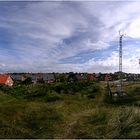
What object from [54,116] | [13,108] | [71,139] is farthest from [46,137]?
[13,108]

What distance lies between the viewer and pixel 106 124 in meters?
10.6

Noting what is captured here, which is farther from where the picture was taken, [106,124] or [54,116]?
[54,116]

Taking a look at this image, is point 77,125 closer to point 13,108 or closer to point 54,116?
point 54,116

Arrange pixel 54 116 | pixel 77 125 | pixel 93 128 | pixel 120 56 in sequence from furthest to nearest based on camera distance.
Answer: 1. pixel 120 56
2. pixel 54 116
3. pixel 77 125
4. pixel 93 128

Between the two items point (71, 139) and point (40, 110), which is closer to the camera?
point (71, 139)

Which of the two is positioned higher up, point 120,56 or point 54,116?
point 120,56

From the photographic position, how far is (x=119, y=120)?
10.7 meters

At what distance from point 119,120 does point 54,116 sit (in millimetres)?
2875

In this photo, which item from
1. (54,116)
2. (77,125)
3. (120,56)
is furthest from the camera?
(120,56)

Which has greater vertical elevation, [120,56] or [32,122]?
[120,56]

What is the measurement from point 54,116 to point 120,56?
1972cm

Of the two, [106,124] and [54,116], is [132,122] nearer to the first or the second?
[106,124]

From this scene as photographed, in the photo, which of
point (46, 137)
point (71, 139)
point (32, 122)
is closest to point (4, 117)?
point (32, 122)

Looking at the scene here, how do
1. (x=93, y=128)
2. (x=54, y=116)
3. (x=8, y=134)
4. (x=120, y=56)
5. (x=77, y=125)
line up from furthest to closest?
(x=120, y=56)
(x=54, y=116)
(x=77, y=125)
(x=93, y=128)
(x=8, y=134)
